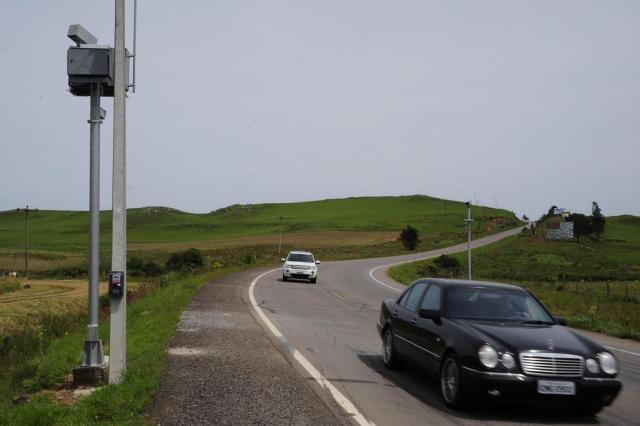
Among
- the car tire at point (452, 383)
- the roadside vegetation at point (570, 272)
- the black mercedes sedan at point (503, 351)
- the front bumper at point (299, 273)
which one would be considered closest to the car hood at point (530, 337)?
the black mercedes sedan at point (503, 351)

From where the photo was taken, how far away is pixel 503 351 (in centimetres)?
727

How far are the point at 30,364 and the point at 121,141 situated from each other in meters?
4.02

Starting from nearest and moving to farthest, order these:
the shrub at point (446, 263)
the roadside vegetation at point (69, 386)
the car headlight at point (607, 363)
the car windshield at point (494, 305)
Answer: the roadside vegetation at point (69, 386) < the car headlight at point (607, 363) < the car windshield at point (494, 305) < the shrub at point (446, 263)

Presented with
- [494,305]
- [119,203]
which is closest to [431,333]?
[494,305]

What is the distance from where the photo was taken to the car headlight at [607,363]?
7.30 meters

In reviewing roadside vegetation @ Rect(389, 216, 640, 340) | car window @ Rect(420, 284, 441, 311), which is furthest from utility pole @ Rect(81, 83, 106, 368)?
roadside vegetation @ Rect(389, 216, 640, 340)

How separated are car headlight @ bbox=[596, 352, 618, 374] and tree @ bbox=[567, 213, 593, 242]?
9896cm

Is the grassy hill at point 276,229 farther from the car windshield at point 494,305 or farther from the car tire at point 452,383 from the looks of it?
the car tire at point 452,383

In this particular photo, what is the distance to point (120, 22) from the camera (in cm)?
820

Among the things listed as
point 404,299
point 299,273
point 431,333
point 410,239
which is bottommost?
point 299,273

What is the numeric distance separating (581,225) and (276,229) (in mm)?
60069

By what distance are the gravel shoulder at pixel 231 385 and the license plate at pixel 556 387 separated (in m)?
2.07

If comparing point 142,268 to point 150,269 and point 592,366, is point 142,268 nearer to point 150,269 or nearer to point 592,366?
point 150,269

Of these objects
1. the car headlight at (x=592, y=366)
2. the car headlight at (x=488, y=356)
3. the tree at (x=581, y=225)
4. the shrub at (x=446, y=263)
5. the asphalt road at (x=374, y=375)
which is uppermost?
the tree at (x=581, y=225)
